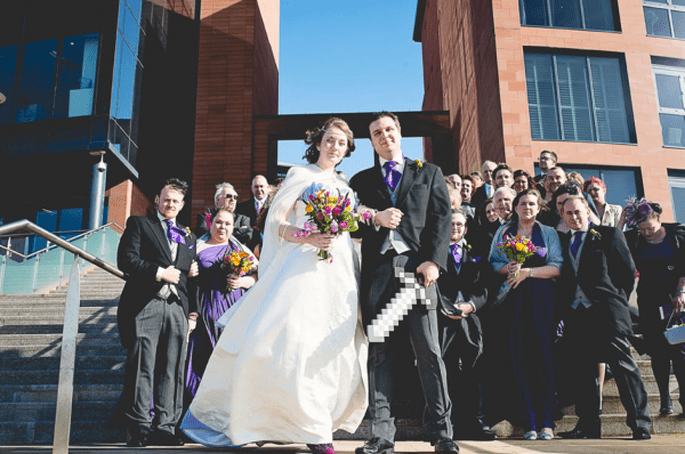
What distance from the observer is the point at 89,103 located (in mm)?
18609

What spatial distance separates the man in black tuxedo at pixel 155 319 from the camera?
4262 millimetres

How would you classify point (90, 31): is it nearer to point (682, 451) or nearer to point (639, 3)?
point (639, 3)

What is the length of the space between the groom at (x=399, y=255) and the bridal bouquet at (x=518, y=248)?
1310 millimetres

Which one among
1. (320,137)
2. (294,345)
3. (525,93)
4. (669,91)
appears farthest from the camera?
(669,91)

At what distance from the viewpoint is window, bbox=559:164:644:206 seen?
535 inches

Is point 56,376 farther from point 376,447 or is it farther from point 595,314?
point 595,314

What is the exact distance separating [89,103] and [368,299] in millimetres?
17906

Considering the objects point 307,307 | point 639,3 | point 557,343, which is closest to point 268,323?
point 307,307

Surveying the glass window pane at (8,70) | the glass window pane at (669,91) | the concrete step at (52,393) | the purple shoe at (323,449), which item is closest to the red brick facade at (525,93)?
the glass window pane at (669,91)

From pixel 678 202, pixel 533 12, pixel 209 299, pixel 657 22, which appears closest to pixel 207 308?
pixel 209 299

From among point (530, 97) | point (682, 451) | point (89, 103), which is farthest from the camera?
point (89, 103)

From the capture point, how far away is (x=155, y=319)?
4.52m

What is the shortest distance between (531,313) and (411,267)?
5.88 ft

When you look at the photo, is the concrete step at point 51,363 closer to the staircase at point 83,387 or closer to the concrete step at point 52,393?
the staircase at point 83,387
